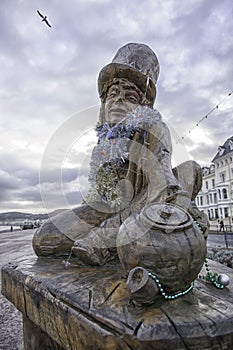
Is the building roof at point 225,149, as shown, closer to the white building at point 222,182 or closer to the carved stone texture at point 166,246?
the white building at point 222,182

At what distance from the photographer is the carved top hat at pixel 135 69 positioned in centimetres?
221

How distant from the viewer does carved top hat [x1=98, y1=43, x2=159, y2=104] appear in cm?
221

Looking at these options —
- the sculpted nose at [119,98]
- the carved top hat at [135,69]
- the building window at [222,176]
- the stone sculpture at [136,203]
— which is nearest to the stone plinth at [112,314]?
the stone sculpture at [136,203]

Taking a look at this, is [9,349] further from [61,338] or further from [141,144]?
[141,144]

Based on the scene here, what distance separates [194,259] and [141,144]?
3.49 feet

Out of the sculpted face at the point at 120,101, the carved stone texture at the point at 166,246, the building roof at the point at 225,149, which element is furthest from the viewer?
the building roof at the point at 225,149

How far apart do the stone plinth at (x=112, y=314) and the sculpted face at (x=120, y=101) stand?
3.91 ft

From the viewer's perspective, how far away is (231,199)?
31516mm

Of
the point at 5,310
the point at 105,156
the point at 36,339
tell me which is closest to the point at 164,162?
the point at 105,156

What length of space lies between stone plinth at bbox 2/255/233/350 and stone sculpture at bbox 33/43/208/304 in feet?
0.27

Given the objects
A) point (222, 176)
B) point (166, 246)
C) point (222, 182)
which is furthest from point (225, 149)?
point (166, 246)

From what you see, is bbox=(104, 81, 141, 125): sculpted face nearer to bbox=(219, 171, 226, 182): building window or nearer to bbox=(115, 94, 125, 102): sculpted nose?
bbox=(115, 94, 125, 102): sculpted nose

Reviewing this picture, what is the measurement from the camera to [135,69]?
221 cm

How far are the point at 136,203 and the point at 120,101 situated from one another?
34.2 inches
